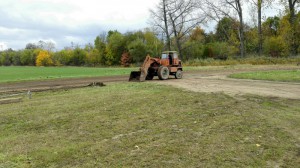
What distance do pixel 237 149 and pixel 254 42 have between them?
64081mm

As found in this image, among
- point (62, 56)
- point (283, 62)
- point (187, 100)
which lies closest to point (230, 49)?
point (283, 62)

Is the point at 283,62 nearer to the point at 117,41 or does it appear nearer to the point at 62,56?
the point at 117,41

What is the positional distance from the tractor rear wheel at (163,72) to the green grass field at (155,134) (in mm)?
11287

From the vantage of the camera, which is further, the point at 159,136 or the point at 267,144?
the point at 159,136

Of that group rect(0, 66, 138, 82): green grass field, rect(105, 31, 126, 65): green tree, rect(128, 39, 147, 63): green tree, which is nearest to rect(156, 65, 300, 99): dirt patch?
rect(0, 66, 138, 82): green grass field

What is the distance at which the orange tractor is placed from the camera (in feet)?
74.6

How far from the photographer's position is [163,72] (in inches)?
918

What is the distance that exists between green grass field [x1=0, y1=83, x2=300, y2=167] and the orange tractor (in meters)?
11.1

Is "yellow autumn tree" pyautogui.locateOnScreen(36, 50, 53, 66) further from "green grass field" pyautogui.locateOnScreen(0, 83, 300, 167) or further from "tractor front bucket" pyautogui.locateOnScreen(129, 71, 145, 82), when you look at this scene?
"green grass field" pyautogui.locateOnScreen(0, 83, 300, 167)

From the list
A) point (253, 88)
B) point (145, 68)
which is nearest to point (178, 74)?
point (145, 68)

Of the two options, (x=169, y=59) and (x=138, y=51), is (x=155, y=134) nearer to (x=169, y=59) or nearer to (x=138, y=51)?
(x=169, y=59)

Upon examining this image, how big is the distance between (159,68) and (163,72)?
0.48 meters

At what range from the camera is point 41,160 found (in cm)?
594

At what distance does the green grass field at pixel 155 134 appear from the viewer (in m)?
5.84
